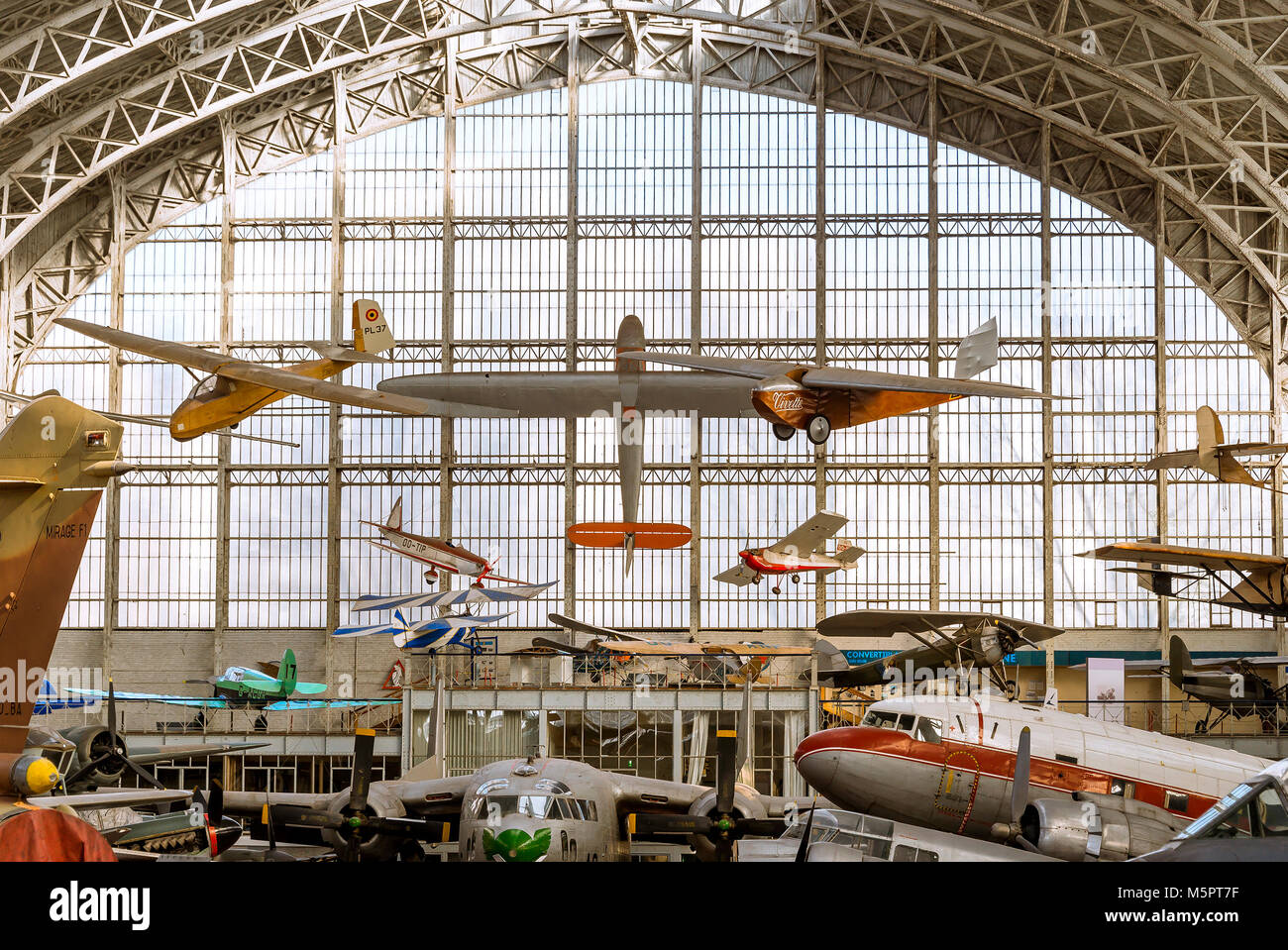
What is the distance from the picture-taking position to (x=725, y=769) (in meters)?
19.9

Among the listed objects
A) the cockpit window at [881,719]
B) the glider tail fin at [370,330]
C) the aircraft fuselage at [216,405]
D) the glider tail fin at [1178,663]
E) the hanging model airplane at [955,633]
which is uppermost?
the glider tail fin at [370,330]

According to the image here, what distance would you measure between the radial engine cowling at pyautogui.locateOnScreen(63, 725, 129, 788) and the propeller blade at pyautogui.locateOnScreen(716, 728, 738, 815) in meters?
9.99

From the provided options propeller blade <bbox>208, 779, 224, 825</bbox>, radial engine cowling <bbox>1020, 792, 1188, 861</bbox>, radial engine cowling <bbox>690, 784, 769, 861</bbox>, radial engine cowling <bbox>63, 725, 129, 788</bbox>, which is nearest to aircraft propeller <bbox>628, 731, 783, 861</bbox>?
radial engine cowling <bbox>690, 784, 769, 861</bbox>

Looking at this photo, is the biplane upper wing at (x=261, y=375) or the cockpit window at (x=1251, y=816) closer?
the cockpit window at (x=1251, y=816)

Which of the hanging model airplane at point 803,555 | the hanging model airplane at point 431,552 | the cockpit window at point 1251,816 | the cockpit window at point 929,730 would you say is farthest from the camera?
the hanging model airplane at point 431,552

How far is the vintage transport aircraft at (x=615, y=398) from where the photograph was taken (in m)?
29.5

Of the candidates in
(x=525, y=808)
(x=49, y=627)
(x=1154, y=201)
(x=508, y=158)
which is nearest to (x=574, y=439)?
(x=508, y=158)

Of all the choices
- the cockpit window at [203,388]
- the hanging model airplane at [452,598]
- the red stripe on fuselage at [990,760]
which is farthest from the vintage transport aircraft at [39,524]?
the hanging model airplane at [452,598]

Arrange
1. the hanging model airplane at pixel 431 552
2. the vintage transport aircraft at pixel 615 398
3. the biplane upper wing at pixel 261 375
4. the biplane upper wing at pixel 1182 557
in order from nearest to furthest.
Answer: the biplane upper wing at pixel 261 375 < the biplane upper wing at pixel 1182 557 < the vintage transport aircraft at pixel 615 398 < the hanging model airplane at pixel 431 552

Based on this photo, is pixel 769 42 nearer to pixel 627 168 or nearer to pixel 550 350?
pixel 627 168

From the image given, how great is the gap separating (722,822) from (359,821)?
597cm

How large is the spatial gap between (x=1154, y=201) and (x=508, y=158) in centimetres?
2266

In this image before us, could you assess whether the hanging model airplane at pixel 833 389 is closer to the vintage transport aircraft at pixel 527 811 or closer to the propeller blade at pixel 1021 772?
the propeller blade at pixel 1021 772

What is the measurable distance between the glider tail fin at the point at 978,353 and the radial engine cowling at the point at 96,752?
17.0 m
